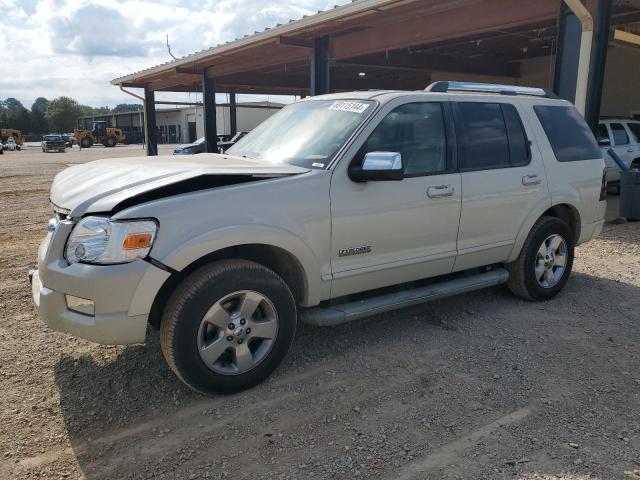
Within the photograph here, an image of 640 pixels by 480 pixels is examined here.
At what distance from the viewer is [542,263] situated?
5.06 meters

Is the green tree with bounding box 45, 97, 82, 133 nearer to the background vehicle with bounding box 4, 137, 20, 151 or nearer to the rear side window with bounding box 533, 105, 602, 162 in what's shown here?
the background vehicle with bounding box 4, 137, 20, 151

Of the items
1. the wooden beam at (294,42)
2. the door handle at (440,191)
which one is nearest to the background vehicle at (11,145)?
the wooden beam at (294,42)

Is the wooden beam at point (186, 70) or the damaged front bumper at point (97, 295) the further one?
the wooden beam at point (186, 70)

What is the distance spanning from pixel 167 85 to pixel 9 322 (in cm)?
1918

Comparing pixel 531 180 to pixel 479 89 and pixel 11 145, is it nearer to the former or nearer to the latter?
pixel 479 89

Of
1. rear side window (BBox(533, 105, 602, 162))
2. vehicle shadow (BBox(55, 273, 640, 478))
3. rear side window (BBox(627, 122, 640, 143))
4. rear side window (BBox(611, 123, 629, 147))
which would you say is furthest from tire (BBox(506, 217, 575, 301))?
rear side window (BBox(627, 122, 640, 143))

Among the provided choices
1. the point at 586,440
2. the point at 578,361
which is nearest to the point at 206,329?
the point at 586,440

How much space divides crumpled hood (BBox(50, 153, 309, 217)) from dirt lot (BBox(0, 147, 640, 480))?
3.99 feet

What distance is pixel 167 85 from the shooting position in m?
21.9

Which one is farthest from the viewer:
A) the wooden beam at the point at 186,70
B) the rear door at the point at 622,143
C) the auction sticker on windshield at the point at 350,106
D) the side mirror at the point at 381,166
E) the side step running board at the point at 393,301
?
the wooden beam at the point at 186,70

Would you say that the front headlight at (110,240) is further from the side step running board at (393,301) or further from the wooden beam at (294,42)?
→ the wooden beam at (294,42)

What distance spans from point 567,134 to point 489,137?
115cm

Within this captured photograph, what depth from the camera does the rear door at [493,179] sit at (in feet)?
14.3

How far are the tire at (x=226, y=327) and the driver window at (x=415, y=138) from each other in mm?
1243
